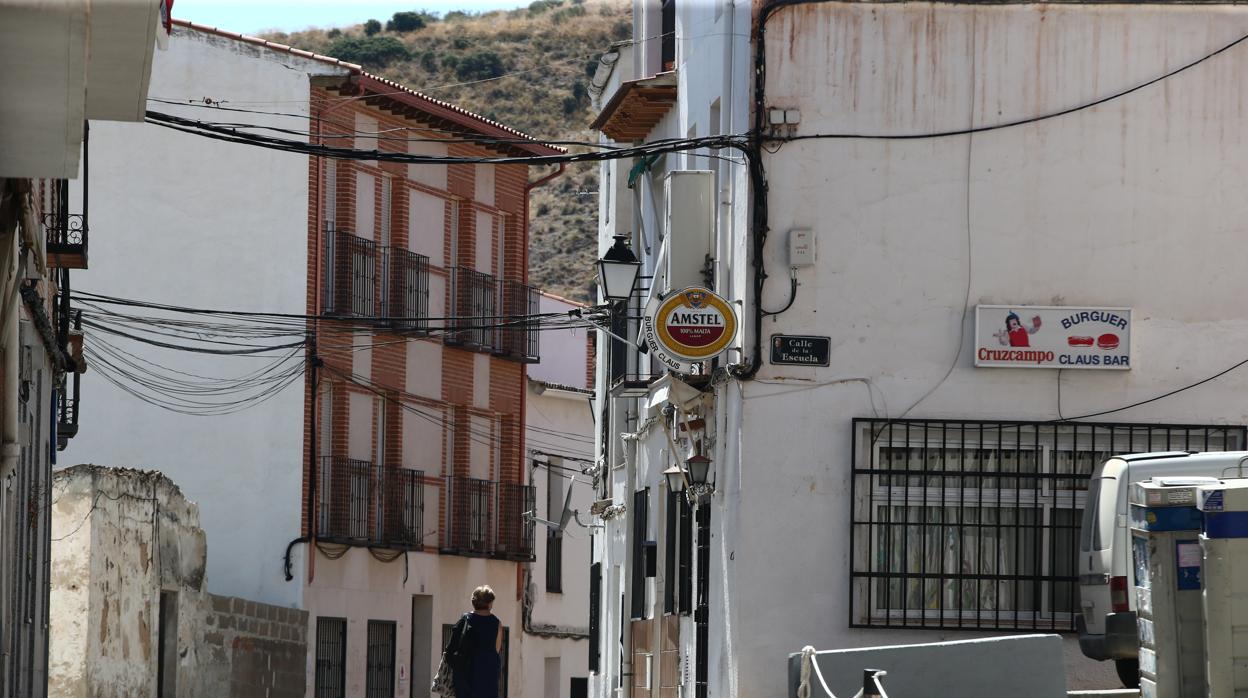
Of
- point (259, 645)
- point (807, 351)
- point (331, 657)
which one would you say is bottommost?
point (331, 657)

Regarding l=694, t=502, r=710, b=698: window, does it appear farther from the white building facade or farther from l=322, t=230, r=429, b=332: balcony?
l=322, t=230, r=429, b=332: balcony

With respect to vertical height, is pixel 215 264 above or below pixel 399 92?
below

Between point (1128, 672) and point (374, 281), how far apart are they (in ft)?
66.7

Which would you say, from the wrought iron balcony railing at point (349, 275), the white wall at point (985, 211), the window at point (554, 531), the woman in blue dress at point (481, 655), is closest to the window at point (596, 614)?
the wrought iron balcony railing at point (349, 275)

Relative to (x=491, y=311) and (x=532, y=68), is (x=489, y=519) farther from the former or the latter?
(x=532, y=68)

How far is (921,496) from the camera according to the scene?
16219mm

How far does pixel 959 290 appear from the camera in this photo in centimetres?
1634

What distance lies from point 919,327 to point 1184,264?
6.83ft

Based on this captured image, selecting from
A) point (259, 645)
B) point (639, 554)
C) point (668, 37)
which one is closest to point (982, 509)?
point (639, 554)

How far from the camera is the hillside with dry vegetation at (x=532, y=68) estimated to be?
218 feet

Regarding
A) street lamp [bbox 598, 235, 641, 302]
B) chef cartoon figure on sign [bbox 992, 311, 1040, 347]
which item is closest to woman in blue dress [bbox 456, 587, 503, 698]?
street lamp [bbox 598, 235, 641, 302]

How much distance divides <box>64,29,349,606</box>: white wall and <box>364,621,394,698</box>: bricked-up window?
2.82m

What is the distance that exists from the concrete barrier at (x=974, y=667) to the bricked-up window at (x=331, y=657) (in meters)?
20.3

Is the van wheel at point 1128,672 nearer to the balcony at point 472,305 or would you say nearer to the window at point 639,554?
the window at point 639,554
